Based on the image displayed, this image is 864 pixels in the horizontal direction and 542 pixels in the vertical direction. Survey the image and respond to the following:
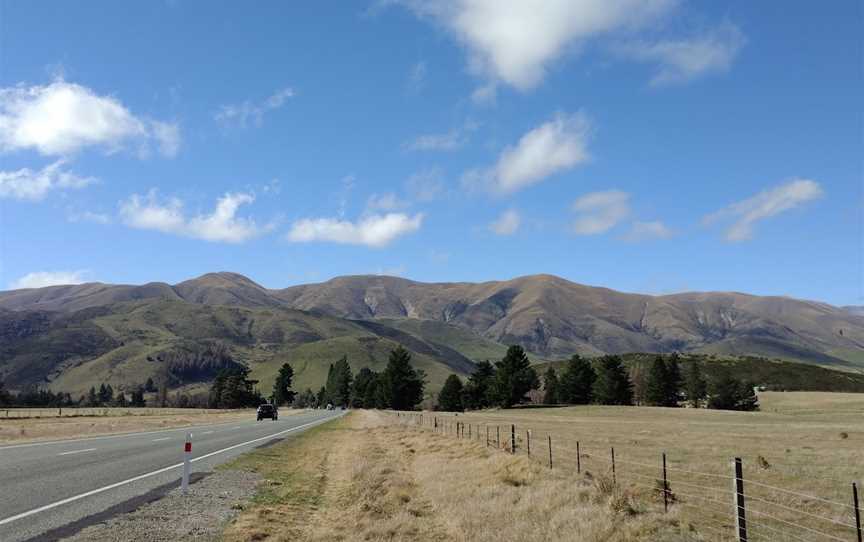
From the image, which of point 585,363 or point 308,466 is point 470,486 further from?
point 585,363

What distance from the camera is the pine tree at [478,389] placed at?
133000mm

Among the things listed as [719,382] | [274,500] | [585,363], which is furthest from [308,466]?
[719,382]

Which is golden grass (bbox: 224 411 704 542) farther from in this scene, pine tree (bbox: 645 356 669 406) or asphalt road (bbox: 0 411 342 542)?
pine tree (bbox: 645 356 669 406)

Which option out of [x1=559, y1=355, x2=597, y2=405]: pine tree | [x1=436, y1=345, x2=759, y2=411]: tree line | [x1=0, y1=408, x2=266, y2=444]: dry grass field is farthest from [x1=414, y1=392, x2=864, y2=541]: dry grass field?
[x1=559, y1=355, x2=597, y2=405]: pine tree

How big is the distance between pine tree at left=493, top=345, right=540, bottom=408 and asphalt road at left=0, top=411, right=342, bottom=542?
92.0 meters

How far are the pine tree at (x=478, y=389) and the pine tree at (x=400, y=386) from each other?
11.2m

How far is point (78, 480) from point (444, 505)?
992 centimetres

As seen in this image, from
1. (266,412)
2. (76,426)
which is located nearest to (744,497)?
(76,426)

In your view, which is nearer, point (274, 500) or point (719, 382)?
point (274, 500)

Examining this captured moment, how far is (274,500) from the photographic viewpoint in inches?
608

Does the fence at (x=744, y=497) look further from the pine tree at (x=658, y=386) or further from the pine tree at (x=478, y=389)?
the pine tree at (x=658, y=386)

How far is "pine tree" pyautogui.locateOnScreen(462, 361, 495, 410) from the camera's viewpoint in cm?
13300

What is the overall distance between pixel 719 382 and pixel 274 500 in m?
135

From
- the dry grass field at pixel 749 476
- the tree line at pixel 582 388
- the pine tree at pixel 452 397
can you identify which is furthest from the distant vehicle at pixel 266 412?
the pine tree at pixel 452 397
